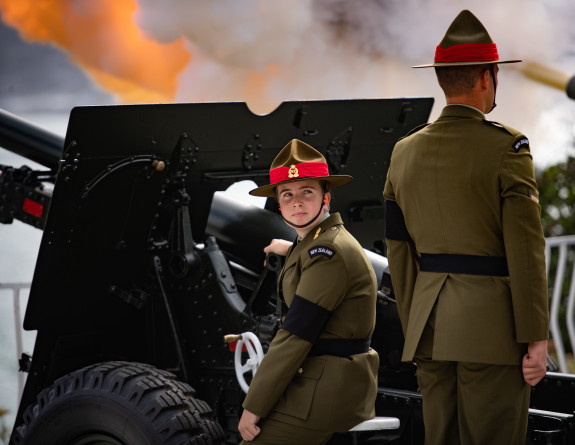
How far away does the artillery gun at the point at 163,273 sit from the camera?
371cm

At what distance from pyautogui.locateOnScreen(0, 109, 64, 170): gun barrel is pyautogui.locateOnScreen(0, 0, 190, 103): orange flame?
3263mm

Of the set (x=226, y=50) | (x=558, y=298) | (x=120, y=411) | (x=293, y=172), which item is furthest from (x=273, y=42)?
(x=293, y=172)

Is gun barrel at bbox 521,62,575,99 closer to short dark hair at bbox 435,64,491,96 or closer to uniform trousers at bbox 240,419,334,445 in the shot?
short dark hair at bbox 435,64,491,96

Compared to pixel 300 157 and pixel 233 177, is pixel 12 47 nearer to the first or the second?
pixel 233 177

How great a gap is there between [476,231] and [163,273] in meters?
1.76

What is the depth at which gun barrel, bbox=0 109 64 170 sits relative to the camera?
464 cm

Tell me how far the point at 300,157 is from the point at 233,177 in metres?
1.13

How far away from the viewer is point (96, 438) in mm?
3775

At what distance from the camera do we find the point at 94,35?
794cm

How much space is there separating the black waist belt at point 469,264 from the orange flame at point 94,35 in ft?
17.9

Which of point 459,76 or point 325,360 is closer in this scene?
point 459,76

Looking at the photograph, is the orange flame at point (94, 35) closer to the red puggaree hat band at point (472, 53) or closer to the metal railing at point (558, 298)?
the metal railing at point (558, 298)

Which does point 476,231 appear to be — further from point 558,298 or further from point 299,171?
point 558,298

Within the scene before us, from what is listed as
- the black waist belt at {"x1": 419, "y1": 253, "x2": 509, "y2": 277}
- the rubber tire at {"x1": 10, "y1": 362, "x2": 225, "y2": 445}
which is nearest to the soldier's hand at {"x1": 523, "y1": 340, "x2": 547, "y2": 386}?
the black waist belt at {"x1": 419, "y1": 253, "x2": 509, "y2": 277}
